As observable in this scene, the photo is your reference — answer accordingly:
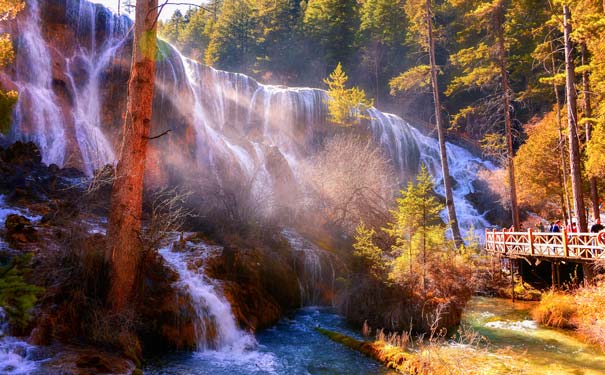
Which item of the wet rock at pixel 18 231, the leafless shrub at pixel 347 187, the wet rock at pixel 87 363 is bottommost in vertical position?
A: the wet rock at pixel 87 363

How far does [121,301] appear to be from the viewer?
331 inches

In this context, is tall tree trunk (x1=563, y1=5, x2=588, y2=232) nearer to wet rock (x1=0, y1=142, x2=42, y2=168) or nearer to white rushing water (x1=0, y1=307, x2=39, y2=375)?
white rushing water (x1=0, y1=307, x2=39, y2=375)

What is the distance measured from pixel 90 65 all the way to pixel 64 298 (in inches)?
647

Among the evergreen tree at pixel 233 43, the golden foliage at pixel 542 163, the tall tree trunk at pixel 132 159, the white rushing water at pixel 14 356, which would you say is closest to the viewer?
the white rushing water at pixel 14 356

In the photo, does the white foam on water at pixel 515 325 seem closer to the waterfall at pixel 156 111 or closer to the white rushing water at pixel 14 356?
the waterfall at pixel 156 111

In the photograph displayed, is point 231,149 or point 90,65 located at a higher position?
point 90,65

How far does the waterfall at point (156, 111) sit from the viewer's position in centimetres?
1803

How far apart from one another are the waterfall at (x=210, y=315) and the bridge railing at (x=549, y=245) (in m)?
10.2

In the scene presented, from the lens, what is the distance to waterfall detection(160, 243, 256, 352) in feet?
32.8

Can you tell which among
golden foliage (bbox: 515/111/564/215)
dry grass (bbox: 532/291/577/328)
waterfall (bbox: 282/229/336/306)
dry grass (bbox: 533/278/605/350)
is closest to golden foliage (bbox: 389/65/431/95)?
golden foliage (bbox: 515/111/564/215)

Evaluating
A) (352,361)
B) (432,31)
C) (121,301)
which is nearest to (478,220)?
(432,31)

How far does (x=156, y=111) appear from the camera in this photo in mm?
22406

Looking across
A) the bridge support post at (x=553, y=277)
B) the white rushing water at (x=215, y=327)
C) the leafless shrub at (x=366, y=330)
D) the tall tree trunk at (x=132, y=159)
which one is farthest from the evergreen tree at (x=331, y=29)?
the tall tree trunk at (x=132, y=159)

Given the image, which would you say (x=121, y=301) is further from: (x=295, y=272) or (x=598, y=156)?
(x=598, y=156)
